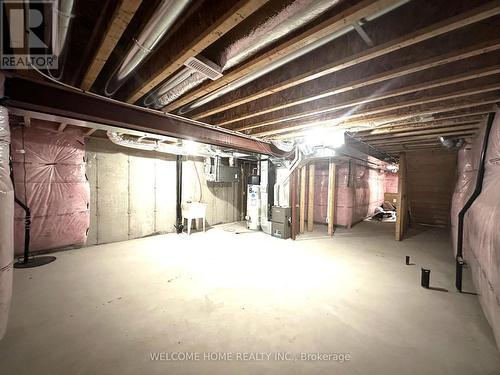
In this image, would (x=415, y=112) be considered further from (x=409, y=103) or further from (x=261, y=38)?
(x=261, y=38)

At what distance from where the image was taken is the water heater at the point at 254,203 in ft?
18.0

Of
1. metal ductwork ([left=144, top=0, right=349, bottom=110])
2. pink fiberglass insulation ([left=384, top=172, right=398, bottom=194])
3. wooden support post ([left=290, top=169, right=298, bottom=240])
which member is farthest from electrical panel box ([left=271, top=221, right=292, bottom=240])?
pink fiberglass insulation ([left=384, top=172, right=398, bottom=194])

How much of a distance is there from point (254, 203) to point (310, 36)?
4524mm

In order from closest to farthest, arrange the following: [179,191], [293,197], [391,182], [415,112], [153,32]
Answer: [153,32] < [415,112] < [293,197] < [179,191] < [391,182]

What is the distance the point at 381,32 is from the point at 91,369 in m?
2.87

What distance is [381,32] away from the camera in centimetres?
133

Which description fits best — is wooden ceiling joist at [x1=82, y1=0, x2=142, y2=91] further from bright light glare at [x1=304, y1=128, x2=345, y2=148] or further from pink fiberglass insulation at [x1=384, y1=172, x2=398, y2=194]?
pink fiberglass insulation at [x1=384, y1=172, x2=398, y2=194]

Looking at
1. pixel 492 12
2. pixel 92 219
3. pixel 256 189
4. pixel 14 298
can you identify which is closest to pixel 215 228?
pixel 256 189

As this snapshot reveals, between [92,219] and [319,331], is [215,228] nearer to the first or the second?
[92,219]

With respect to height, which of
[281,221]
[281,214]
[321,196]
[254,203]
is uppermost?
[321,196]

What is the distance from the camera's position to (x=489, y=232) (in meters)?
1.78

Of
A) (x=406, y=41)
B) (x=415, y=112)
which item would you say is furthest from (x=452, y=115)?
(x=406, y=41)
